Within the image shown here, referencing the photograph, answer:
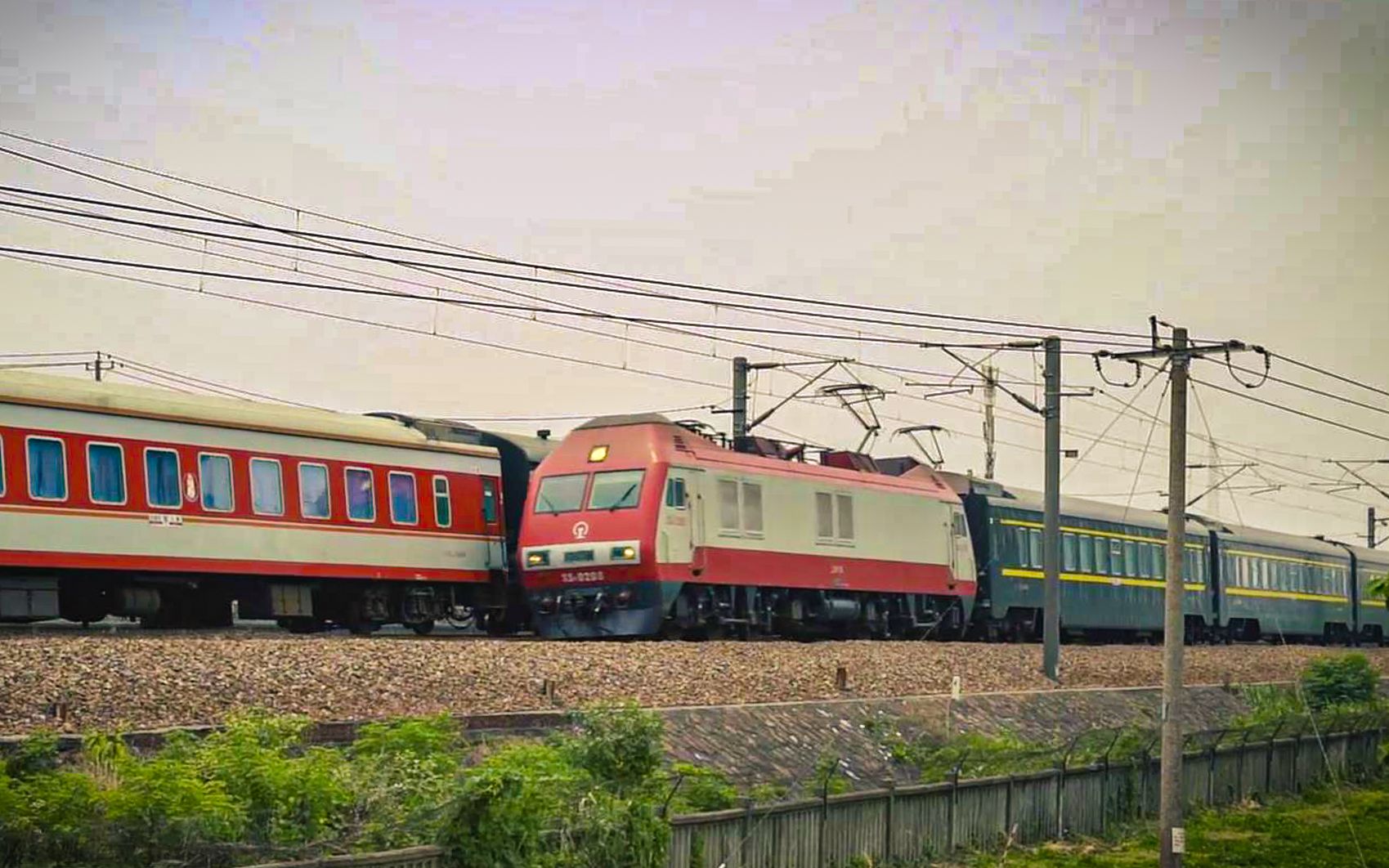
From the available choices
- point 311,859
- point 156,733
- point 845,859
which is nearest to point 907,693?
point 845,859

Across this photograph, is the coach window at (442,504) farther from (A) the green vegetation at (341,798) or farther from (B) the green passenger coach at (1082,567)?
(B) the green passenger coach at (1082,567)

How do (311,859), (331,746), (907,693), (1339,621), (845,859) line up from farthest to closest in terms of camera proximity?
(1339,621)
(907,693)
(845,859)
(331,746)
(311,859)

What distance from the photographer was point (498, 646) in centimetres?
2608

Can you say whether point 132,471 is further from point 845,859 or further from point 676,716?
point 845,859

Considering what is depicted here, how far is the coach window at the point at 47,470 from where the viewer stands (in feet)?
85.6

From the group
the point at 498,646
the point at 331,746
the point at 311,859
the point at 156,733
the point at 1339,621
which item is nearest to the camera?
the point at 311,859

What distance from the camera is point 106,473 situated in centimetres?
2725

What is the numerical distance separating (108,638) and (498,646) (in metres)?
5.83

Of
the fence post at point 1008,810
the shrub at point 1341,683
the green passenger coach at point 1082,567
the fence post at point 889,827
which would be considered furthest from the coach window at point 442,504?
the shrub at point 1341,683

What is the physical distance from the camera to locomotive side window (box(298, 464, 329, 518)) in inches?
1206

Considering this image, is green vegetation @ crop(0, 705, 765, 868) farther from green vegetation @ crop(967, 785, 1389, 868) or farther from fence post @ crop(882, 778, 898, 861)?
green vegetation @ crop(967, 785, 1389, 868)

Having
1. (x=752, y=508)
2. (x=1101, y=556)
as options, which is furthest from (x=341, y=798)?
(x=1101, y=556)

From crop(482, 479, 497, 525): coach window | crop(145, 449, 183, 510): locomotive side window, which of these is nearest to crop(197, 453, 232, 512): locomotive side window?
crop(145, 449, 183, 510): locomotive side window

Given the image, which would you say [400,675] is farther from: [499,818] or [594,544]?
[594,544]
